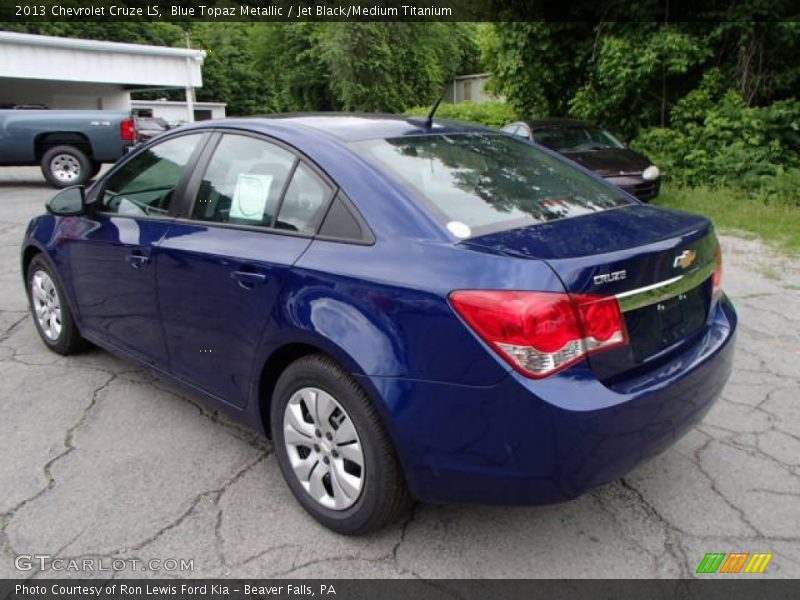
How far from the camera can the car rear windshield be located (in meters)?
2.50

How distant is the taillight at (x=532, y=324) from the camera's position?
202 cm

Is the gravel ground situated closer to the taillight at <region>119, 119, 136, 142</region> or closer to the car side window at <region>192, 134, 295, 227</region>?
the car side window at <region>192, 134, 295, 227</region>

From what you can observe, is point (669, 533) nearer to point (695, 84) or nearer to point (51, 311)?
point (51, 311)

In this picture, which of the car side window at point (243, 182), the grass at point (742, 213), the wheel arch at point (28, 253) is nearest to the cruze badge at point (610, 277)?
the car side window at point (243, 182)

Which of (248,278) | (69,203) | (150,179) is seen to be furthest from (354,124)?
(69,203)

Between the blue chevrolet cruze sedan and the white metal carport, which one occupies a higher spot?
the white metal carport

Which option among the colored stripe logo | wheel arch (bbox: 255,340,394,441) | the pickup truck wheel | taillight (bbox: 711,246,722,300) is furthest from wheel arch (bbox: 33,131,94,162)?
the colored stripe logo

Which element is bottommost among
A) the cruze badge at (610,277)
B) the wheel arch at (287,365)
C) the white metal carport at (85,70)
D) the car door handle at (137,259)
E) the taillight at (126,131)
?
the wheel arch at (287,365)

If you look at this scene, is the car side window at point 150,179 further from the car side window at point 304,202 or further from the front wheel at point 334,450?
the front wheel at point 334,450

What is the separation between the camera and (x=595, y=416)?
2.04 meters

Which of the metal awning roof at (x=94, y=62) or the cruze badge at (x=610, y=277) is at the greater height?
the metal awning roof at (x=94, y=62)

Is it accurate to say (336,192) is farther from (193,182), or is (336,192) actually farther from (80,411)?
(80,411)

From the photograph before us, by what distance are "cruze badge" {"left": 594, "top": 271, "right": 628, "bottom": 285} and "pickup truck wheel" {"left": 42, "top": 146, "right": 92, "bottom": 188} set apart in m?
12.8
